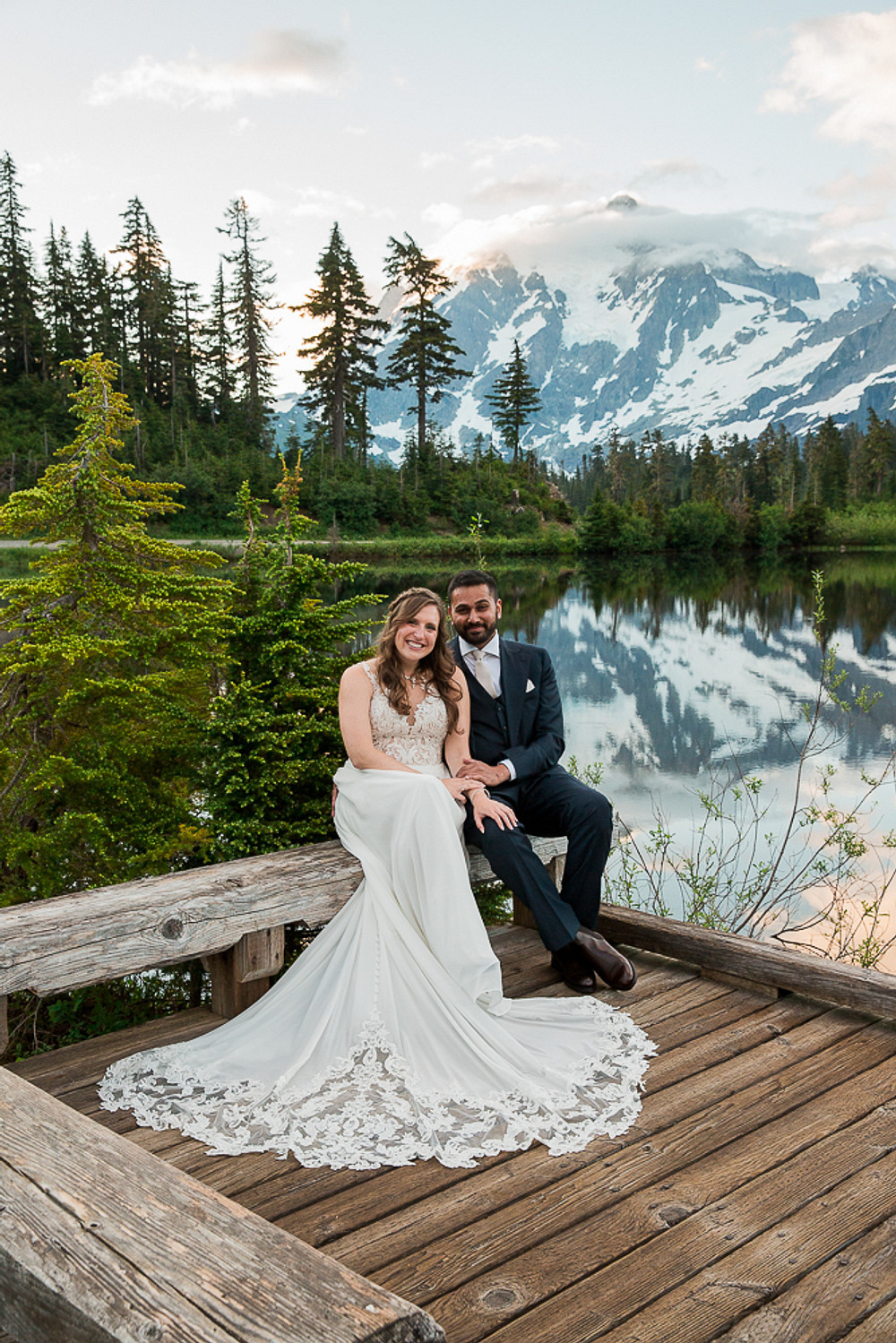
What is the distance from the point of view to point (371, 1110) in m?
3.04

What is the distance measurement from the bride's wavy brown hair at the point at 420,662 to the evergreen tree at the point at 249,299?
51812 millimetres

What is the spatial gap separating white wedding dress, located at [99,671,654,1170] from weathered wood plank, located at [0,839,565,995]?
179mm

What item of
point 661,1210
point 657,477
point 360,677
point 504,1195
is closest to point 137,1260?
point 504,1195

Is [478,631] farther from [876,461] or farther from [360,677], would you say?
[876,461]

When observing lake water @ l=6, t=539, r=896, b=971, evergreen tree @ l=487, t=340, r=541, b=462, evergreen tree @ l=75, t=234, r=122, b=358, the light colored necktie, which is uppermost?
evergreen tree @ l=75, t=234, r=122, b=358

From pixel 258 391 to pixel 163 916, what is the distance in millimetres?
53741

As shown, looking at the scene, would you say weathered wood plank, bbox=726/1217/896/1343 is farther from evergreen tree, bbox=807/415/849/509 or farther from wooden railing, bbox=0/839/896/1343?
evergreen tree, bbox=807/415/849/509

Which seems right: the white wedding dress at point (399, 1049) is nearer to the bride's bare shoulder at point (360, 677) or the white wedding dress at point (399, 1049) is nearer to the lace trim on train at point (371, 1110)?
the lace trim on train at point (371, 1110)

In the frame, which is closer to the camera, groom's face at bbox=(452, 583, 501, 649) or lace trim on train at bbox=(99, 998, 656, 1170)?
lace trim on train at bbox=(99, 998, 656, 1170)

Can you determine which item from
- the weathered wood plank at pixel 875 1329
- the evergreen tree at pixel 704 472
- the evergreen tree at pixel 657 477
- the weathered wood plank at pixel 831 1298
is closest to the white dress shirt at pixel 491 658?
the weathered wood plank at pixel 831 1298

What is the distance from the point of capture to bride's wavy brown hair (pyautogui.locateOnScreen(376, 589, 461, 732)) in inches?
170

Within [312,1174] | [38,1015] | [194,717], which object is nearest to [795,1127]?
[312,1174]

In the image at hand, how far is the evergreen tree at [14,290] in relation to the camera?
164 ft

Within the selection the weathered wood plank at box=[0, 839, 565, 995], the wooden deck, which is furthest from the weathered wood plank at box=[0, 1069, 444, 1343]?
the weathered wood plank at box=[0, 839, 565, 995]
